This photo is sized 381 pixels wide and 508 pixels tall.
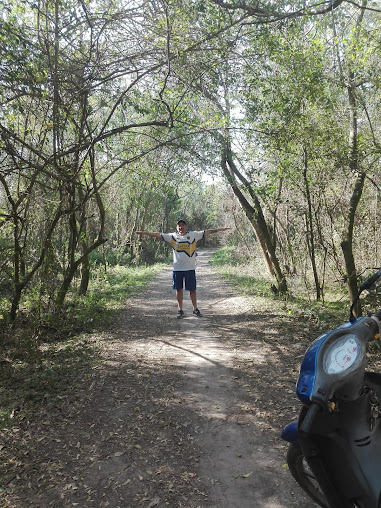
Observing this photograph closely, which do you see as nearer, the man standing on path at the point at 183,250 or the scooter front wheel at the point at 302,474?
the scooter front wheel at the point at 302,474

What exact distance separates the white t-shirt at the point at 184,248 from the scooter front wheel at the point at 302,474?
6025 millimetres

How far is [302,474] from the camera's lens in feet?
8.97

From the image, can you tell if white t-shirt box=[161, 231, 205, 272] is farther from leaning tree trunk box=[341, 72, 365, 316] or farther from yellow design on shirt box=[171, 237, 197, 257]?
leaning tree trunk box=[341, 72, 365, 316]

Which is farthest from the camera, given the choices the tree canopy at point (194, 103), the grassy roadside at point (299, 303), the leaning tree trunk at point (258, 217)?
the leaning tree trunk at point (258, 217)

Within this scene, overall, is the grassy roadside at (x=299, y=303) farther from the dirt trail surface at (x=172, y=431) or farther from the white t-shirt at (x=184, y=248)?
the white t-shirt at (x=184, y=248)

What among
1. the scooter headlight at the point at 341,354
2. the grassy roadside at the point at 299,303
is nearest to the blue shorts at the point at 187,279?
the grassy roadside at the point at 299,303

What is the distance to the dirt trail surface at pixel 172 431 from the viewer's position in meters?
3.10

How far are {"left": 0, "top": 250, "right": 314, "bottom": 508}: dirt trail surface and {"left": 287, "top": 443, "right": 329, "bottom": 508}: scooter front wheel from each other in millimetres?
189

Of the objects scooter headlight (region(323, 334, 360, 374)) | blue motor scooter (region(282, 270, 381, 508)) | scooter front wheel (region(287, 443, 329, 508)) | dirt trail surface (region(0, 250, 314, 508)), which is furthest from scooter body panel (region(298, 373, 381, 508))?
dirt trail surface (region(0, 250, 314, 508))

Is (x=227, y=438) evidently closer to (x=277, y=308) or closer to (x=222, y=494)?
(x=222, y=494)

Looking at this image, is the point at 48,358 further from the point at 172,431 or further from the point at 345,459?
the point at 345,459

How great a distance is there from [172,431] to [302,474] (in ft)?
5.33

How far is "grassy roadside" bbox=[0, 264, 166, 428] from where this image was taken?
4746mm

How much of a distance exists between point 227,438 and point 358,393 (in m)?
2.23
